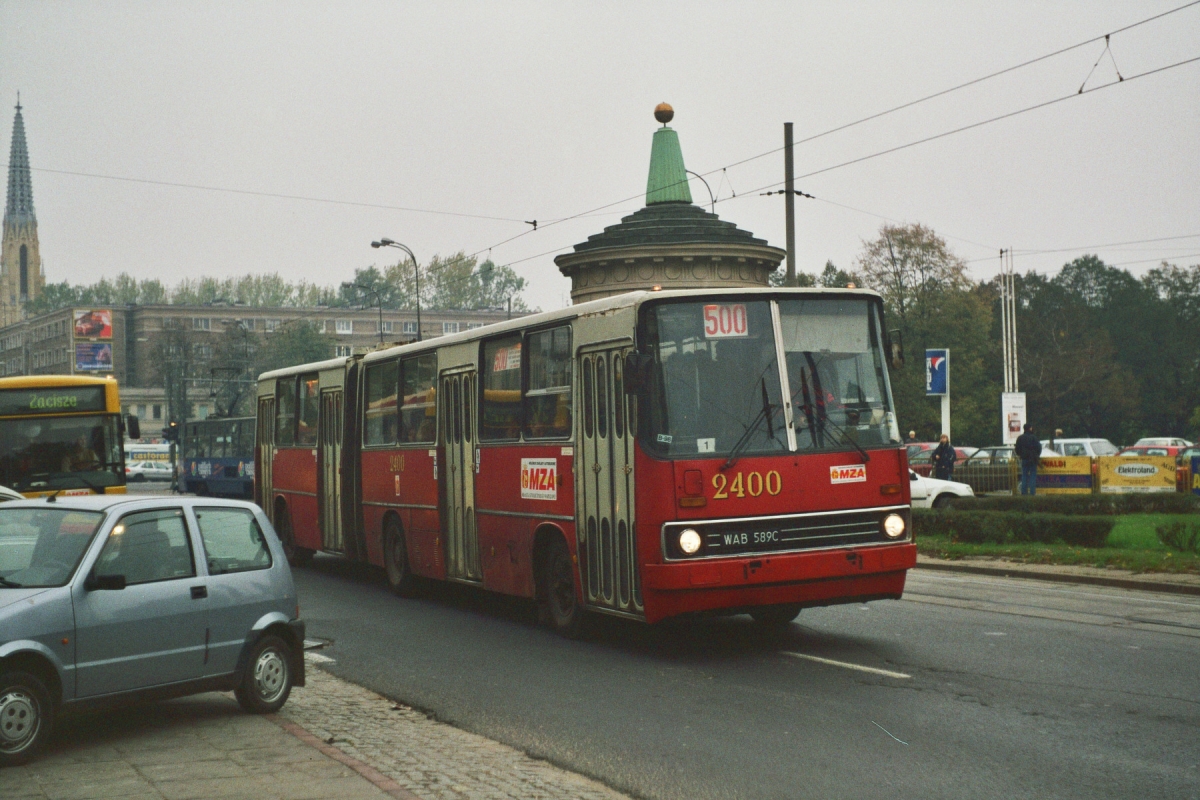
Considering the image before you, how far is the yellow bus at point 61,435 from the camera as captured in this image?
21406mm

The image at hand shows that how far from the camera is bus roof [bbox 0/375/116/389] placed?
2147cm

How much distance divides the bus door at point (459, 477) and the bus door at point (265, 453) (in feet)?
24.9

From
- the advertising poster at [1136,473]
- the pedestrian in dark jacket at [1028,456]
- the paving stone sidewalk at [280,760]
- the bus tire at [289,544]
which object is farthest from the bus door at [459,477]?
the advertising poster at [1136,473]

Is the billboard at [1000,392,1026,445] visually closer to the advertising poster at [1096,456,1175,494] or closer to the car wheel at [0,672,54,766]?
the advertising poster at [1096,456,1175,494]

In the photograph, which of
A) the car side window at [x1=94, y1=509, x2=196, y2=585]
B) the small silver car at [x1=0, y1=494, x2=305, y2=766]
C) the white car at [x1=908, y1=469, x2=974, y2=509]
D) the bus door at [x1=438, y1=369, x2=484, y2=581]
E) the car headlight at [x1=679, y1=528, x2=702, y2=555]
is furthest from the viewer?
the white car at [x1=908, y1=469, x2=974, y2=509]

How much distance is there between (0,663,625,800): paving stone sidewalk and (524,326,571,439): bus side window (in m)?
3.83

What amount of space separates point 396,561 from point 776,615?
5.74 metres

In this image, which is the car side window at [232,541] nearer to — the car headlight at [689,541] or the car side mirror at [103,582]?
the car side mirror at [103,582]

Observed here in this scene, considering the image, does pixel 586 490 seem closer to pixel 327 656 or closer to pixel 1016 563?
pixel 327 656

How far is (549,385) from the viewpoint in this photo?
1266 centimetres

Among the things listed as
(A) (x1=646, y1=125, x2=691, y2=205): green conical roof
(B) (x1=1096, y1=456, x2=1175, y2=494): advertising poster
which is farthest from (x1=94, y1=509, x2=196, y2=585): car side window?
(A) (x1=646, y1=125, x2=691, y2=205): green conical roof

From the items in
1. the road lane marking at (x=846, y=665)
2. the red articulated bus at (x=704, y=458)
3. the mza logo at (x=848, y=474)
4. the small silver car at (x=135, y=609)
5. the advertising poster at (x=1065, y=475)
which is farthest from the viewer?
the advertising poster at (x=1065, y=475)

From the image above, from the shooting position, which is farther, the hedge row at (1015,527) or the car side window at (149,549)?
the hedge row at (1015,527)

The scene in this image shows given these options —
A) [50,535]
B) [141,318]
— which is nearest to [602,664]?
[50,535]
